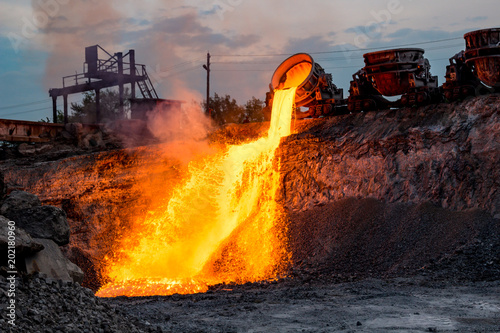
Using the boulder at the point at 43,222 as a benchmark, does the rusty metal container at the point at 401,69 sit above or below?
above

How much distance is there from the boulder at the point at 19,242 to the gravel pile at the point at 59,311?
97 centimetres

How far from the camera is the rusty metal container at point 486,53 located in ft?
51.1

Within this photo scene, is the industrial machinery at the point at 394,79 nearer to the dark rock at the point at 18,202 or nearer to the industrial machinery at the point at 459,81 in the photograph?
the industrial machinery at the point at 459,81

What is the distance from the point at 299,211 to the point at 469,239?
15.7 ft

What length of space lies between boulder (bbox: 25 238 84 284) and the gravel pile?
118 cm

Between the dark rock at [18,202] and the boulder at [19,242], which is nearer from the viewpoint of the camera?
the boulder at [19,242]

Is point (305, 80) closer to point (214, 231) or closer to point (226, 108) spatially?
point (214, 231)

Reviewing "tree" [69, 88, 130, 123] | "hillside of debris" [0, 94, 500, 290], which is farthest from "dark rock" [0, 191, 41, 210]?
"tree" [69, 88, 130, 123]

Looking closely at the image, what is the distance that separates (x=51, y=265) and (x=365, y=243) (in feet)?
24.4

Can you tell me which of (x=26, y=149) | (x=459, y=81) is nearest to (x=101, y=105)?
(x=26, y=149)

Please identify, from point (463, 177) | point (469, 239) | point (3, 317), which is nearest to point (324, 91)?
point (463, 177)

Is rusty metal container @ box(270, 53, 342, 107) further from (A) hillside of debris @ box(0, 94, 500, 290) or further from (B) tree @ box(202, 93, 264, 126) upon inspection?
(B) tree @ box(202, 93, 264, 126)

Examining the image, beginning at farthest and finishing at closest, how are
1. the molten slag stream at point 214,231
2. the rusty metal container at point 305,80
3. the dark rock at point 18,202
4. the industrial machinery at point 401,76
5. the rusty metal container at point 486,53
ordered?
the rusty metal container at point 305,80 → the industrial machinery at point 401,76 → the rusty metal container at point 486,53 → the molten slag stream at point 214,231 → the dark rock at point 18,202

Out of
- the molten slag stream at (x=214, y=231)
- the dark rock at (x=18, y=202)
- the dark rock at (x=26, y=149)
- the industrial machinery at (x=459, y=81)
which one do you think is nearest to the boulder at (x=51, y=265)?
the dark rock at (x=18, y=202)
